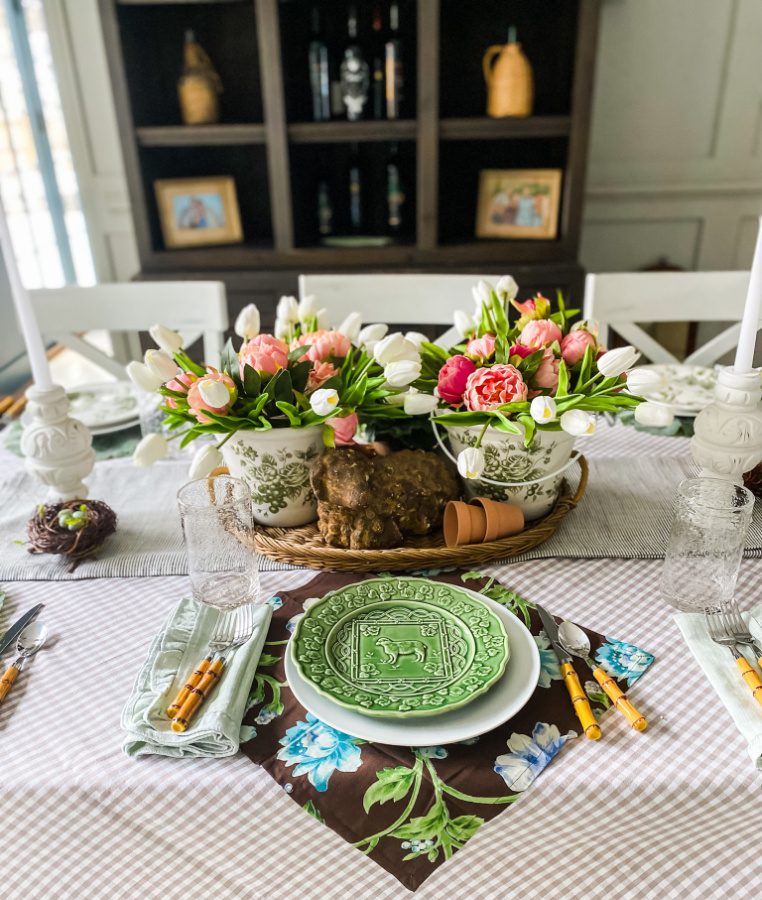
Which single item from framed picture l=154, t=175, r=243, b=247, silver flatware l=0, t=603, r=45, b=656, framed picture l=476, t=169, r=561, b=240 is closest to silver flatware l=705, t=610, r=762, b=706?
silver flatware l=0, t=603, r=45, b=656

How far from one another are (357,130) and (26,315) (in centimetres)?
148

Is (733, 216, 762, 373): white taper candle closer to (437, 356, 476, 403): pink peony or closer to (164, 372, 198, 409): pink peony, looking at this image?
(437, 356, 476, 403): pink peony

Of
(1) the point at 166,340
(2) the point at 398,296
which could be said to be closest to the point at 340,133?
(2) the point at 398,296

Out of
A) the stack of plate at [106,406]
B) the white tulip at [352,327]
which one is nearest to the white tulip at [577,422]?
the white tulip at [352,327]

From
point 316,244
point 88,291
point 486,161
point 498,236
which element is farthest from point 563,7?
point 88,291

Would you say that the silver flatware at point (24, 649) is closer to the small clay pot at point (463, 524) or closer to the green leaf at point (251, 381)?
the green leaf at point (251, 381)

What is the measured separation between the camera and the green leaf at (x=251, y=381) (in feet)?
2.61

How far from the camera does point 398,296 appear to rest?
5.03 feet

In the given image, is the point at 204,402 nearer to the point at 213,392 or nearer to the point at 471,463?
the point at 213,392

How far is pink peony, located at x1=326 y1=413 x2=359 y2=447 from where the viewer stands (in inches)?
32.4

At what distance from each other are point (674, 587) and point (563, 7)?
78.4 inches

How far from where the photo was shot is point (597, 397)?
2.56ft

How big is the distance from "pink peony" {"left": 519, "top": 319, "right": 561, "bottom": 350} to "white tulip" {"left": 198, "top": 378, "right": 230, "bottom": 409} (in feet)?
1.16

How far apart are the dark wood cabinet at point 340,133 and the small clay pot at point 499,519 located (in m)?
1.46
